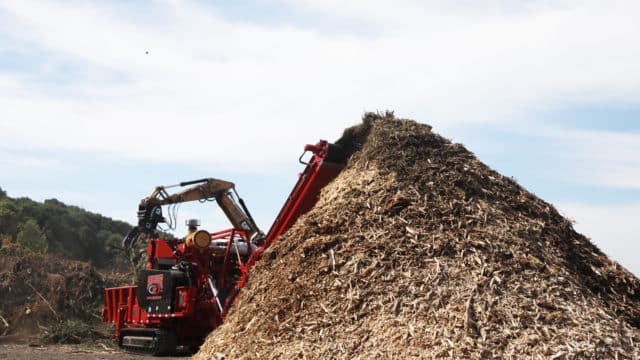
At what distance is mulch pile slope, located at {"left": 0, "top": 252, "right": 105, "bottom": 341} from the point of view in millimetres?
17125

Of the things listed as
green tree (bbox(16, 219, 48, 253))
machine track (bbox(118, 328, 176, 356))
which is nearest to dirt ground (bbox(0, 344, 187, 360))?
machine track (bbox(118, 328, 176, 356))

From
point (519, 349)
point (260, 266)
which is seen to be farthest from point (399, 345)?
point (260, 266)

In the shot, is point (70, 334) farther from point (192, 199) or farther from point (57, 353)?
point (192, 199)

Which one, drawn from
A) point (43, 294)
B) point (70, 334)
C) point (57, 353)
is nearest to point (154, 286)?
point (57, 353)

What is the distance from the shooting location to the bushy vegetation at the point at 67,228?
A: 29.6m

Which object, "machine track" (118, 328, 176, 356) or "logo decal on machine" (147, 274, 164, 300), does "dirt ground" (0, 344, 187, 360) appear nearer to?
"machine track" (118, 328, 176, 356)

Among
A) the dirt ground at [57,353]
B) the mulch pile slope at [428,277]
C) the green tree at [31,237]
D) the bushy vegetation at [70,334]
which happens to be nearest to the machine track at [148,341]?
the dirt ground at [57,353]

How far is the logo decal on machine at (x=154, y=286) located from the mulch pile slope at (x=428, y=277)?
9.89 ft

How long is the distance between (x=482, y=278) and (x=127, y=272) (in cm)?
1370

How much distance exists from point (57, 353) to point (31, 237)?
47.9 ft

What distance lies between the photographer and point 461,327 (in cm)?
708

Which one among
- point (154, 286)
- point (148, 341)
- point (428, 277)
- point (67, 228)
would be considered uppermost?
point (67, 228)

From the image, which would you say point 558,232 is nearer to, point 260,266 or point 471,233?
point 471,233

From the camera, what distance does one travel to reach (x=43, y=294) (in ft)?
58.5
